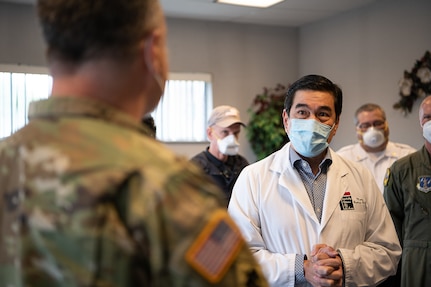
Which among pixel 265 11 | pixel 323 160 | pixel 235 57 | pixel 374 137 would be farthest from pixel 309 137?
pixel 235 57

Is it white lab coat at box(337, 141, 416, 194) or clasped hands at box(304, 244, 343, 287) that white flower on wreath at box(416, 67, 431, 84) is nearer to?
white lab coat at box(337, 141, 416, 194)

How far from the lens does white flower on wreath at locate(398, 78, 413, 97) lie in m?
5.31

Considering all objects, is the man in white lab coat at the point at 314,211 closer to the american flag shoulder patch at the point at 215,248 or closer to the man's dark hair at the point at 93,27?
the american flag shoulder patch at the point at 215,248

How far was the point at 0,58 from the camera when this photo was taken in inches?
223

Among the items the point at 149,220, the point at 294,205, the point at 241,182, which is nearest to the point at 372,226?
the point at 294,205

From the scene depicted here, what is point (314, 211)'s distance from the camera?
192 centimetres

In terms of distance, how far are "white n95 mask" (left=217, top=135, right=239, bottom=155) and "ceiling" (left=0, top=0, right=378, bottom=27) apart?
7.72 feet

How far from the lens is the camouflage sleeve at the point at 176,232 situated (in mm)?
739

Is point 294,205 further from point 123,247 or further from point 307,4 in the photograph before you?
point 307,4

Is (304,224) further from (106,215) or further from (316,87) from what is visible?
(106,215)

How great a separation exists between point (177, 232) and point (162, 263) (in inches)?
1.9

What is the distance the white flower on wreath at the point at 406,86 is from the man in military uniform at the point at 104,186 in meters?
4.90

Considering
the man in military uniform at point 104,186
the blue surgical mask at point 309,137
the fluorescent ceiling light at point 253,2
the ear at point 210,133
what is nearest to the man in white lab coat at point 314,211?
the blue surgical mask at point 309,137

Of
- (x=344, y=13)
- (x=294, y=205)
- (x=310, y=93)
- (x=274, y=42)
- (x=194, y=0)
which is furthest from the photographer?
(x=274, y=42)
